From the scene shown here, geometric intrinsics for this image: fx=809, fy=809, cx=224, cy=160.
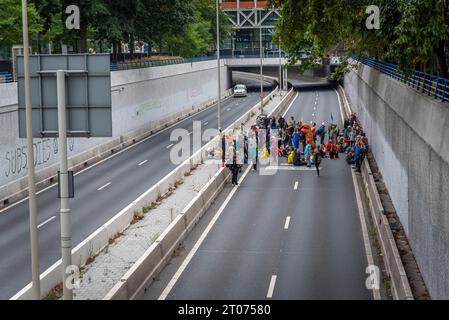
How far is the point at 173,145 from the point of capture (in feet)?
176

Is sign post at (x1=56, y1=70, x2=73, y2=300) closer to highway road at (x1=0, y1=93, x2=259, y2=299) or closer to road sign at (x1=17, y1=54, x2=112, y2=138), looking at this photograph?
road sign at (x1=17, y1=54, x2=112, y2=138)

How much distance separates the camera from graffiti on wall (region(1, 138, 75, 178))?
36.1 m

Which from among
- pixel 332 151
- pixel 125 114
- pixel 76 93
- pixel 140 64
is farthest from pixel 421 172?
pixel 140 64

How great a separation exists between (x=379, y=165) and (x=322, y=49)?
20.9 feet

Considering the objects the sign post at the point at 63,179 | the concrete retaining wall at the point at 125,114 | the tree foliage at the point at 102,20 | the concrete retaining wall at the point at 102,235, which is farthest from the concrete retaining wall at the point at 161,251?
the tree foliage at the point at 102,20

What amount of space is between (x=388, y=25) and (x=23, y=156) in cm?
2005

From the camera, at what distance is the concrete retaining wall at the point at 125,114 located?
119ft

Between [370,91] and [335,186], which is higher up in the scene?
[370,91]

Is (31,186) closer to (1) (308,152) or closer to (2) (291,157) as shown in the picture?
(1) (308,152)

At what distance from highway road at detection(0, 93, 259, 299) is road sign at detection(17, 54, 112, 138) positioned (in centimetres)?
510

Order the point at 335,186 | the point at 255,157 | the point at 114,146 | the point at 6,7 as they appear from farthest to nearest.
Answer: the point at 6,7, the point at 114,146, the point at 255,157, the point at 335,186

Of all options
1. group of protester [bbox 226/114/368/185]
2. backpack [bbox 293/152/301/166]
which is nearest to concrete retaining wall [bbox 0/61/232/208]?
group of protester [bbox 226/114/368/185]

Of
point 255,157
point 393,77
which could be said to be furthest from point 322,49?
point 255,157

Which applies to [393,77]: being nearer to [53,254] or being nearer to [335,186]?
[335,186]
